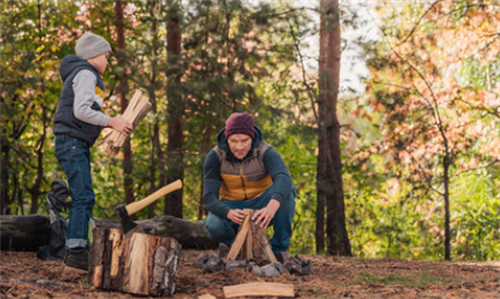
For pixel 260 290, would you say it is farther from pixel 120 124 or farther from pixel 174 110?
pixel 174 110

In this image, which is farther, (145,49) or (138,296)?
(145,49)

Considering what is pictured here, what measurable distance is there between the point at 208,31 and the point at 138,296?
19.3 feet

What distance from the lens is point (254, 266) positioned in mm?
4055

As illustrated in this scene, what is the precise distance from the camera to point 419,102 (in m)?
9.30

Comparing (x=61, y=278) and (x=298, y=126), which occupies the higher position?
(x=298, y=126)

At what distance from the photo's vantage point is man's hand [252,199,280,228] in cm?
411

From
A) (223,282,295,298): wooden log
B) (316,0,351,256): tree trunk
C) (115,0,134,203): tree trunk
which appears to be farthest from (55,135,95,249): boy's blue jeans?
(316,0,351,256): tree trunk

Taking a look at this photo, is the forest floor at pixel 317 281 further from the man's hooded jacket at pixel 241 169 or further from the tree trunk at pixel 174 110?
the tree trunk at pixel 174 110

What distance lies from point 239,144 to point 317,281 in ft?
4.36

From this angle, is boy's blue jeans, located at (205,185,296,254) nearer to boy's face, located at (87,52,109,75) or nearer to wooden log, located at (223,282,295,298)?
wooden log, located at (223,282,295,298)

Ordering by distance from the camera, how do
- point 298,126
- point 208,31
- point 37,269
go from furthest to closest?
point 208,31 → point 298,126 → point 37,269

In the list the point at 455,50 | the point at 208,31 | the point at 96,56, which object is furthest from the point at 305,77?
the point at 96,56

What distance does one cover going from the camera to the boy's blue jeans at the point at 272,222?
455cm

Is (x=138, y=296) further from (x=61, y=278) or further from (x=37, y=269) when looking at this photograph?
(x=37, y=269)
